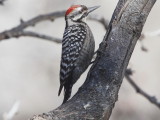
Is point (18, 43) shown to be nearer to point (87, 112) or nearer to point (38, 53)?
point (38, 53)

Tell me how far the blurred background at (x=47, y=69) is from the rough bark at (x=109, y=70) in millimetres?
6940

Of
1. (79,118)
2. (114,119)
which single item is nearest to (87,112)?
(79,118)

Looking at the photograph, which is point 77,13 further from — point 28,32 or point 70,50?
point 28,32

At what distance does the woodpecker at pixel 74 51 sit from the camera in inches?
203

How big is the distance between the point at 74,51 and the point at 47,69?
6.58 metres

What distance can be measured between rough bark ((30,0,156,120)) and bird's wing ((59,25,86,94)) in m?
1.16

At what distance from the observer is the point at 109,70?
3.68m

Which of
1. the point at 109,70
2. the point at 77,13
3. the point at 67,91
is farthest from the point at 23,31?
the point at 109,70

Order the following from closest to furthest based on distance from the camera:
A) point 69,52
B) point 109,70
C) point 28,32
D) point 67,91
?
point 109,70 < point 67,91 < point 69,52 < point 28,32

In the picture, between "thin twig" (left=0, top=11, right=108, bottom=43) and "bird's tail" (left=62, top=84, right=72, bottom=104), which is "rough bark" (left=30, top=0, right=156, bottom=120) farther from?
"thin twig" (left=0, top=11, right=108, bottom=43)

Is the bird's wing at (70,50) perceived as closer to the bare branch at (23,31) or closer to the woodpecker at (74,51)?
the woodpecker at (74,51)

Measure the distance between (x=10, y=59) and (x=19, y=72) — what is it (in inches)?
13.1

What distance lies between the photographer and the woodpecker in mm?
5164

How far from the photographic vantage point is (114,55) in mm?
3861
